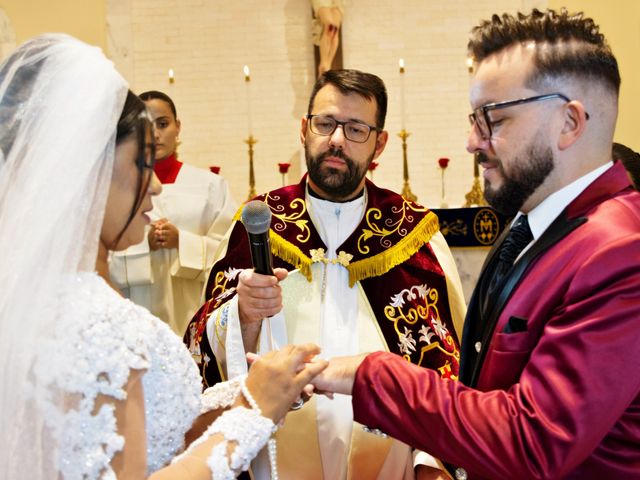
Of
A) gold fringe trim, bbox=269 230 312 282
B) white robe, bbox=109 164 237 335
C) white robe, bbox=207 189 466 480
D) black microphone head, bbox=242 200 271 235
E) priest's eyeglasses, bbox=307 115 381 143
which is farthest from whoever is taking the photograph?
white robe, bbox=109 164 237 335

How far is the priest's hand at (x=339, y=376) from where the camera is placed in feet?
7.15

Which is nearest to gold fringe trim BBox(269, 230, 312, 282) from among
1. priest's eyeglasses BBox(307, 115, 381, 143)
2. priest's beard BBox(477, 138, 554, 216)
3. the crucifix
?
priest's eyeglasses BBox(307, 115, 381, 143)

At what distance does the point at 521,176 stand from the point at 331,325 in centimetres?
131

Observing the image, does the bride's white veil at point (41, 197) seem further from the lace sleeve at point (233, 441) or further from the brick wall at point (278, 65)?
the brick wall at point (278, 65)

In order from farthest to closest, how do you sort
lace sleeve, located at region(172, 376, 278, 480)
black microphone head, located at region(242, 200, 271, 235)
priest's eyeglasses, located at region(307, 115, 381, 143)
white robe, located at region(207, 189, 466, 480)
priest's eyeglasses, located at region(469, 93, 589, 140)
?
priest's eyeglasses, located at region(307, 115, 381, 143) → white robe, located at region(207, 189, 466, 480) → black microphone head, located at region(242, 200, 271, 235) → priest's eyeglasses, located at region(469, 93, 589, 140) → lace sleeve, located at region(172, 376, 278, 480)

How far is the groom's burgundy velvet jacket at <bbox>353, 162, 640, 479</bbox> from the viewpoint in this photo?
184cm

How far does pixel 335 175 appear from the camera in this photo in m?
3.50

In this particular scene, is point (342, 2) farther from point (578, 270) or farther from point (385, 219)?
point (578, 270)

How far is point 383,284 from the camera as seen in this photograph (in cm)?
344

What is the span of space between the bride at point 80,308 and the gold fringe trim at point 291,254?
4.36 feet

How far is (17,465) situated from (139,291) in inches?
146

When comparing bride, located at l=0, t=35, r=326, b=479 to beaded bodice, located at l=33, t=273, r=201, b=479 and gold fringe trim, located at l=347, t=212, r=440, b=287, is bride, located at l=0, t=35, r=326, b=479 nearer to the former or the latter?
beaded bodice, located at l=33, t=273, r=201, b=479

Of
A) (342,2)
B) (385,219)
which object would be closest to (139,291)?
(385,219)

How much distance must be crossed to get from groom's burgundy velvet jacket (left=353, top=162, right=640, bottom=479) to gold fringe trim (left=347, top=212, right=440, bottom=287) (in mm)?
1265
